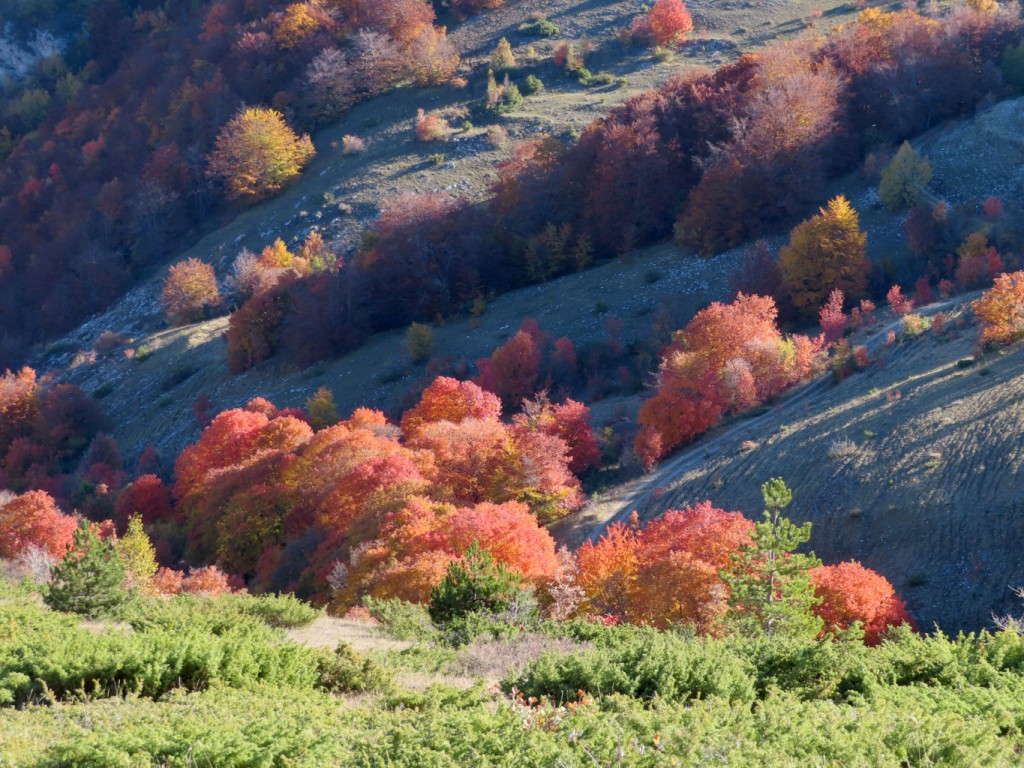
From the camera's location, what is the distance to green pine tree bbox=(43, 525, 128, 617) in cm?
2325

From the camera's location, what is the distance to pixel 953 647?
64.4 ft

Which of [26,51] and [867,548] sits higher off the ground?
[26,51]

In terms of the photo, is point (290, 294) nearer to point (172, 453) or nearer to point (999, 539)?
point (172, 453)

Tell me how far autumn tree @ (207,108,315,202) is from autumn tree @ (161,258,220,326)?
13271 mm

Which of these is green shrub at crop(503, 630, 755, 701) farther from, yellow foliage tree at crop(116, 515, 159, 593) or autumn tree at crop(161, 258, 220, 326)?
autumn tree at crop(161, 258, 220, 326)

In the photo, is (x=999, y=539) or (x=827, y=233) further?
(x=827, y=233)

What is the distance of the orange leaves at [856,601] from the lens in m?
27.3

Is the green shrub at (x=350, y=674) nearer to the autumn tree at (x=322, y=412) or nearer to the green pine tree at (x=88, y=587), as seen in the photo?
the green pine tree at (x=88, y=587)

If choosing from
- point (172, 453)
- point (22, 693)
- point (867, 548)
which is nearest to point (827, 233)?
point (867, 548)

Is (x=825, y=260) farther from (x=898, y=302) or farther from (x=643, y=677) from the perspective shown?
(x=643, y=677)

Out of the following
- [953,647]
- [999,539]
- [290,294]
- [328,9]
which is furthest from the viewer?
[328,9]

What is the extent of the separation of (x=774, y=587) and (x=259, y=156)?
258 ft

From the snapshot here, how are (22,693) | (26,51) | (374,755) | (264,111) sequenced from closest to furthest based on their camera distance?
(374,755) → (22,693) → (264,111) → (26,51)

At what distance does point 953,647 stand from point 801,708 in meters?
6.71
